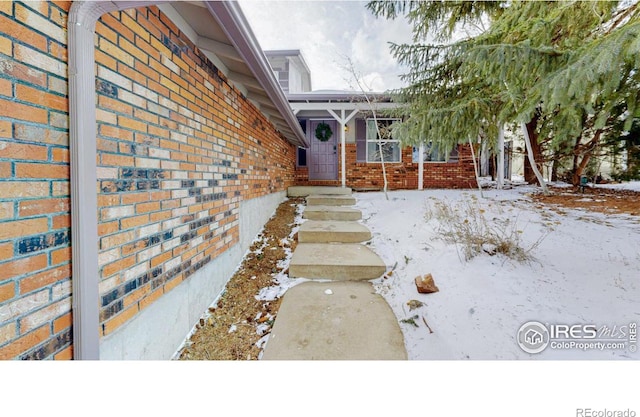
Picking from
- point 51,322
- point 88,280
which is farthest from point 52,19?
point 51,322

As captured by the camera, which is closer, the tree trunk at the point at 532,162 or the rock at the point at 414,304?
the rock at the point at 414,304

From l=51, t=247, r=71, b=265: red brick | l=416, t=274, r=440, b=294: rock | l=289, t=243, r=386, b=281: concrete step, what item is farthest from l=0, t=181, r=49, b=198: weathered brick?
l=416, t=274, r=440, b=294: rock

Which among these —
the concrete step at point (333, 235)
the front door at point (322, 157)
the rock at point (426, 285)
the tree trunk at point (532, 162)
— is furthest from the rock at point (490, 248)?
the front door at point (322, 157)

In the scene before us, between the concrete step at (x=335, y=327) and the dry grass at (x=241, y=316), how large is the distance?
20 cm

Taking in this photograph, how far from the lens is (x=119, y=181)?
Result: 137cm

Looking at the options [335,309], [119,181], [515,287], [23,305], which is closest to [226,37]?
[119,181]

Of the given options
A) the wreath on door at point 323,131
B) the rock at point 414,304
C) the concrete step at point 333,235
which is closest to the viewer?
the rock at point 414,304

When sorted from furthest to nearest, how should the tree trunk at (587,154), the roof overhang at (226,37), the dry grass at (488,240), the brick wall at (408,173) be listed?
the brick wall at (408,173) → the tree trunk at (587,154) → the dry grass at (488,240) → the roof overhang at (226,37)

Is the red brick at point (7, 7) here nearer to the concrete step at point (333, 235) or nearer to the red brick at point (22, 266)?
the red brick at point (22, 266)

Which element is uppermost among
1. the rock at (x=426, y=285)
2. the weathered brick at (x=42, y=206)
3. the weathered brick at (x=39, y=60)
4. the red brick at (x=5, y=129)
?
the weathered brick at (x=39, y=60)

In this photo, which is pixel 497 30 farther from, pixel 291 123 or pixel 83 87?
pixel 83 87

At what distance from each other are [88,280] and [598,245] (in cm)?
458

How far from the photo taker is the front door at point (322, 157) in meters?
9.22

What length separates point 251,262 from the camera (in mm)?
3283
